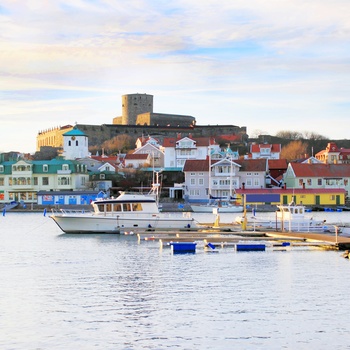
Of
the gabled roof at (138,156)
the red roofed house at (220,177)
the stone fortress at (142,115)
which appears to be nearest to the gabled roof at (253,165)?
the red roofed house at (220,177)

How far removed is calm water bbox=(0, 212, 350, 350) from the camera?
1658cm

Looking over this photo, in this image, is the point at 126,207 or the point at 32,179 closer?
the point at 126,207

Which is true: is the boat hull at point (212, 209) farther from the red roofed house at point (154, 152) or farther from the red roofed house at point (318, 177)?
the red roofed house at point (154, 152)

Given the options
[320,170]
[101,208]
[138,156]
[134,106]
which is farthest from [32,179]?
[134,106]

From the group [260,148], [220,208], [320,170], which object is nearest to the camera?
[220,208]

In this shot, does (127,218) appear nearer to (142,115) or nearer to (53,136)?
(53,136)

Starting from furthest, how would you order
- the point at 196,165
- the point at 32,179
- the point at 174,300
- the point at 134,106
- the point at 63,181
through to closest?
the point at 134,106 < the point at 196,165 < the point at 63,181 < the point at 32,179 < the point at 174,300

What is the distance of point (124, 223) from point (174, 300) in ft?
68.5

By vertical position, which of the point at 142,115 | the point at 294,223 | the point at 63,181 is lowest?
the point at 294,223

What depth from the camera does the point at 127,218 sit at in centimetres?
4138

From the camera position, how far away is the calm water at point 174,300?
16.6 meters

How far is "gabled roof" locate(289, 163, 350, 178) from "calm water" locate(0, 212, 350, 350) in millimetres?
48160

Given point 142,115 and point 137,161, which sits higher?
point 142,115

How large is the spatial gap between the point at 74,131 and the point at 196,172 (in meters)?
23.6
